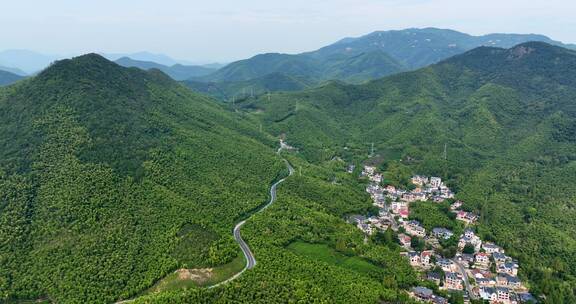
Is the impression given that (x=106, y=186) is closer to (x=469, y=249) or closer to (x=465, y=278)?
(x=465, y=278)

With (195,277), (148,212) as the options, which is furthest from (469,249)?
(148,212)

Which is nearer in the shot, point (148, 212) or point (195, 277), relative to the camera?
point (195, 277)

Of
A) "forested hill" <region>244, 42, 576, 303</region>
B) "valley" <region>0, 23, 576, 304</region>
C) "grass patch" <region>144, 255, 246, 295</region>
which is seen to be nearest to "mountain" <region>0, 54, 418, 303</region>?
"grass patch" <region>144, 255, 246, 295</region>

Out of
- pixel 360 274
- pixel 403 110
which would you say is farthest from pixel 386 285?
pixel 403 110

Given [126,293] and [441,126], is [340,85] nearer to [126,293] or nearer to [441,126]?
[441,126]

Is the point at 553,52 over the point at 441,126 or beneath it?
over

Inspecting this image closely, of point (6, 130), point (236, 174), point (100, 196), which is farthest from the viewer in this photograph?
point (236, 174)

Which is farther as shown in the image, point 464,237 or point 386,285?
point 464,237

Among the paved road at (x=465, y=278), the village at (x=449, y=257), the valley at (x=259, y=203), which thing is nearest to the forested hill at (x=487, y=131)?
the valley at (x=259, y=203)

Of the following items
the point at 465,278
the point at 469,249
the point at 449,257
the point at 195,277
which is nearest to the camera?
the point at 195,277
